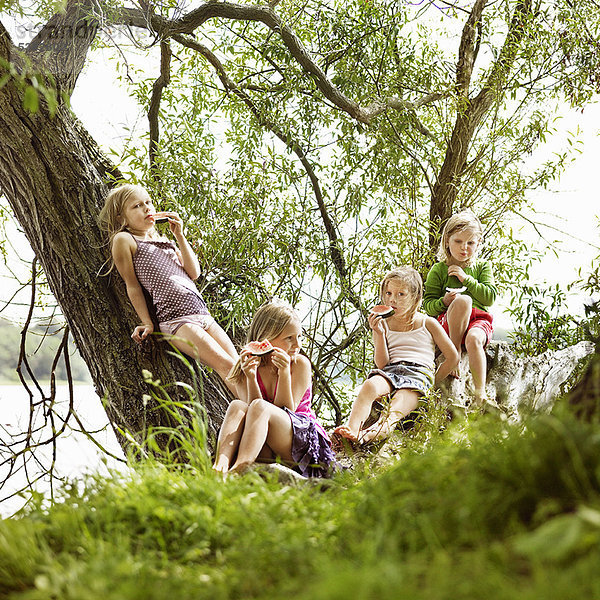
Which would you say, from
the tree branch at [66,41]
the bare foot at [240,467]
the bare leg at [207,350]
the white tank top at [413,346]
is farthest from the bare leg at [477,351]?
the tree branch at [66,41]

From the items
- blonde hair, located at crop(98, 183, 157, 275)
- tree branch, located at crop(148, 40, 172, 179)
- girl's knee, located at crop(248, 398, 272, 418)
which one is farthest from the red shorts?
tree branch, located at crop(148, 40, 172, 179)

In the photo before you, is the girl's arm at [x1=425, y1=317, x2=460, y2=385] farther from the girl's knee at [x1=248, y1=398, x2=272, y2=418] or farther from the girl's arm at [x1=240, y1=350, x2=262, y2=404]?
the girl's knee at [x1=248, y1=398, x2=272, y2=418]

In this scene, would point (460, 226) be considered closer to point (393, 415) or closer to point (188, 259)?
point (393, 415)

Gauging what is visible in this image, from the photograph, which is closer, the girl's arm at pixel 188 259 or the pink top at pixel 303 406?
the pink top at pixel 303 406

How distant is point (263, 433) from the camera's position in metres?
2.34

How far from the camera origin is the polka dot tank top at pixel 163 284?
9.82 ft

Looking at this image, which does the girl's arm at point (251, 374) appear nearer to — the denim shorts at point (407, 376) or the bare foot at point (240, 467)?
the bare foot at point (240, 467)

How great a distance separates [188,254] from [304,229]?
1.36 metres

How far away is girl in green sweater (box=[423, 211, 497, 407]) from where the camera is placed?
3.62 metres

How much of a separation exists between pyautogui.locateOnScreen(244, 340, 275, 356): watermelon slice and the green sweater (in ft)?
5.13

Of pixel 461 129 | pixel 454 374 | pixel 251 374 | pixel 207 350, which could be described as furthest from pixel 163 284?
pixel 461 129

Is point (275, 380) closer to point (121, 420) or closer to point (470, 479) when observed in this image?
point (121, 420)

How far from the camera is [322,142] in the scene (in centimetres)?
466

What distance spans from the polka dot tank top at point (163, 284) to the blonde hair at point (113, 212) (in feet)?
0.38
